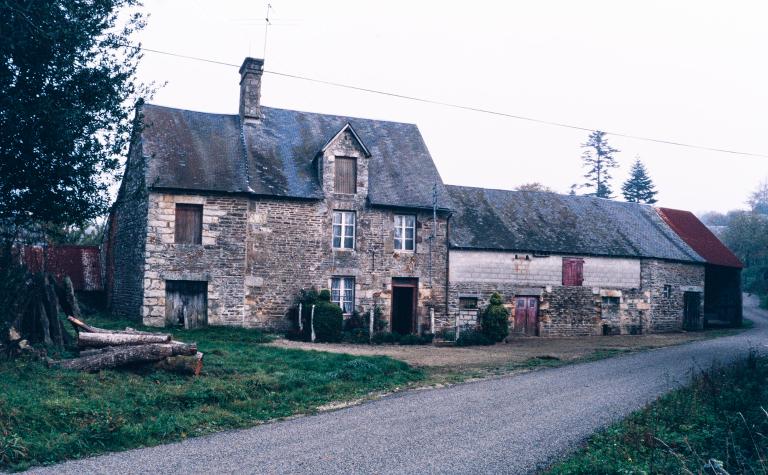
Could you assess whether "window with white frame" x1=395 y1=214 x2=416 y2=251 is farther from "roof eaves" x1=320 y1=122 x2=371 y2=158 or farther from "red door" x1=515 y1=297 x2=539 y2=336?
"red door" x1=515 y1=297 x2=539 y2=336

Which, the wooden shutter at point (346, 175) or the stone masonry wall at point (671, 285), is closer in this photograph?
the wooden shutter at point (346, 175)

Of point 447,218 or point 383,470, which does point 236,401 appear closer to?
point 383,470

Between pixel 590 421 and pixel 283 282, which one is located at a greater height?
pixel 283 282

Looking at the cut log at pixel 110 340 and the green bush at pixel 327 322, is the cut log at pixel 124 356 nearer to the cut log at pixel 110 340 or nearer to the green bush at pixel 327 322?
the cut log at pixel 110 340

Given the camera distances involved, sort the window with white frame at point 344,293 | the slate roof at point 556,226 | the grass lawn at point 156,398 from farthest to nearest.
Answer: the slate roof at point 556,226 < the window with white frame at point 344,293 < the grass lawn at point 156,398

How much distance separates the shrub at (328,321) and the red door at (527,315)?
8.47 metres

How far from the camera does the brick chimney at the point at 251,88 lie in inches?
971

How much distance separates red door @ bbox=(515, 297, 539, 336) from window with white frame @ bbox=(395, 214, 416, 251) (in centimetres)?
554

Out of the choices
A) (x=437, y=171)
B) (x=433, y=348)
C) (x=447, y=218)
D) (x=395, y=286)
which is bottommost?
(x=433, y=348)

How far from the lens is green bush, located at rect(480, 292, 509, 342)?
80.2 ft

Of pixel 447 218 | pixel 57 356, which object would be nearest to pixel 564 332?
pixel 447 218

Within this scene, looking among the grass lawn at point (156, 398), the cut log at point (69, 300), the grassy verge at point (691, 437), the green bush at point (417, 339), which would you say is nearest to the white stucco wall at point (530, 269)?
the green bush at point (417, 339)

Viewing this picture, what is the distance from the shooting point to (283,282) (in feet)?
75.2

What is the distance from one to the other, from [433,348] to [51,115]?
13751 mm
